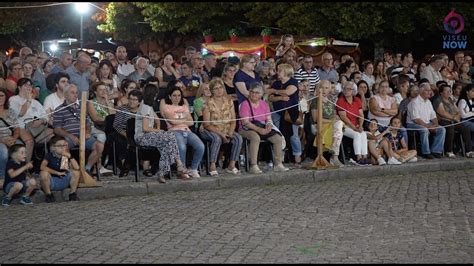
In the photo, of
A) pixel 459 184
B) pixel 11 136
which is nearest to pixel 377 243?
pixel 459 184

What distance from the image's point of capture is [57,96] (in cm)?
1284

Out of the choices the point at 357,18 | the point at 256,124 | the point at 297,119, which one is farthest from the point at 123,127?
the point at 357,18

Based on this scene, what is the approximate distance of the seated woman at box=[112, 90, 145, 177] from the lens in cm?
1268

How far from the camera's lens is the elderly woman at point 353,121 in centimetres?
1454

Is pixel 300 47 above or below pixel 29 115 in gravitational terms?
above

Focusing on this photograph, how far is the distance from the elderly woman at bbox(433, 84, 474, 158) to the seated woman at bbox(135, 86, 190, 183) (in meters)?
6.01

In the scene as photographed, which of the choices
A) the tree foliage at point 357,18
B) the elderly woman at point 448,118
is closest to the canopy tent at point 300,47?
the tree foliage at point 357,18

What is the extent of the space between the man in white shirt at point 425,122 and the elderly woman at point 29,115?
273 inches

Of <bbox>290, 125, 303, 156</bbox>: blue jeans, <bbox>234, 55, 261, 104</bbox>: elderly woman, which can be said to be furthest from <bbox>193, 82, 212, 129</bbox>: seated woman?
<bbox>290, 125, 303, 156</bbox>: blue jeans

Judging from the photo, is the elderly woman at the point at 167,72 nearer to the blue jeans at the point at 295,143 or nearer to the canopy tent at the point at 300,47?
the blue jeans at the point at 295,143

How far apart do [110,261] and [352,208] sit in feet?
13.1

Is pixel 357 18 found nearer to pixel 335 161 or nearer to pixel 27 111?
pixel 335 161

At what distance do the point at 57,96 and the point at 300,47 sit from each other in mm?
15690

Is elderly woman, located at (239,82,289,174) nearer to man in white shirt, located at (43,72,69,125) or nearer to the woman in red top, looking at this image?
man in white shirt, located at (43,72,69,125)
